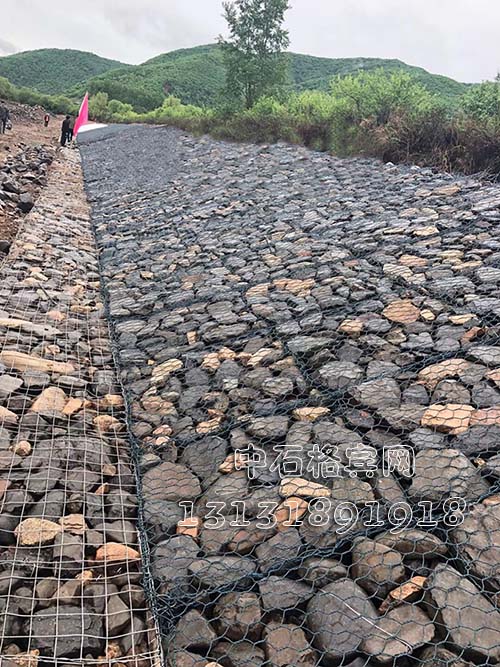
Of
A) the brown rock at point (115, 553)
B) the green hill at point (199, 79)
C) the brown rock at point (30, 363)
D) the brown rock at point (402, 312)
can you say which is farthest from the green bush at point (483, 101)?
the green hill at point (199, 79)

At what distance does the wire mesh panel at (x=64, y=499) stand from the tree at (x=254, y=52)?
1622 cm

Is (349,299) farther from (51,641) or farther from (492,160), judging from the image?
(492,160)

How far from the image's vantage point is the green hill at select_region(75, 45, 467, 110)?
130 feet

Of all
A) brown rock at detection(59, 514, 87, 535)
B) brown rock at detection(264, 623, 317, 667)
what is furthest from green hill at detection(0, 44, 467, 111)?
brown rock at detection(264, 623, 317, 667)

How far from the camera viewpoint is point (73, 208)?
26.7 ft

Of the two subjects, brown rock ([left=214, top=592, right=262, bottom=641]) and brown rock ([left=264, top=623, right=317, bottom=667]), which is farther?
brown rock ([left=214, top=592, right=262, bottom=641])

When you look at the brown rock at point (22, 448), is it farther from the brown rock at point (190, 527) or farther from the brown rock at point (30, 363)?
the brown rock at point (190, 527)

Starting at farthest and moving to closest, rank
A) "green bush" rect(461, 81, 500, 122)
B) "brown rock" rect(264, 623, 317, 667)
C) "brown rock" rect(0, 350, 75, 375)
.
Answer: "green bush" rect(461, 81, 500, 122) → "brown rock" rect(0, 350, 75, 375) → "brown rock" rect(264, 623, 317, 667)

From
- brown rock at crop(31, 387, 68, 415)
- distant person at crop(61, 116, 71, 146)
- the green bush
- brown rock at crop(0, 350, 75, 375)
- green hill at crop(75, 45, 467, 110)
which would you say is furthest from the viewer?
green hill at crop(75, 45, 467, 110)

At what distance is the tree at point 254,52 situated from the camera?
18.1 metres

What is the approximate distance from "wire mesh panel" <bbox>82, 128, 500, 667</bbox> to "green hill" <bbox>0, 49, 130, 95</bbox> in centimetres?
6831

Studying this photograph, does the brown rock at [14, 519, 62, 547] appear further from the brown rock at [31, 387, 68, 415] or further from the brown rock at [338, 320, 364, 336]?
the brown rock at [338, 320, 364, 336]

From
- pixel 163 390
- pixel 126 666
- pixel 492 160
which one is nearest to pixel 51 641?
pixel 126 666

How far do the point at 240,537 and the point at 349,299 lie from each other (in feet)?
6.91
